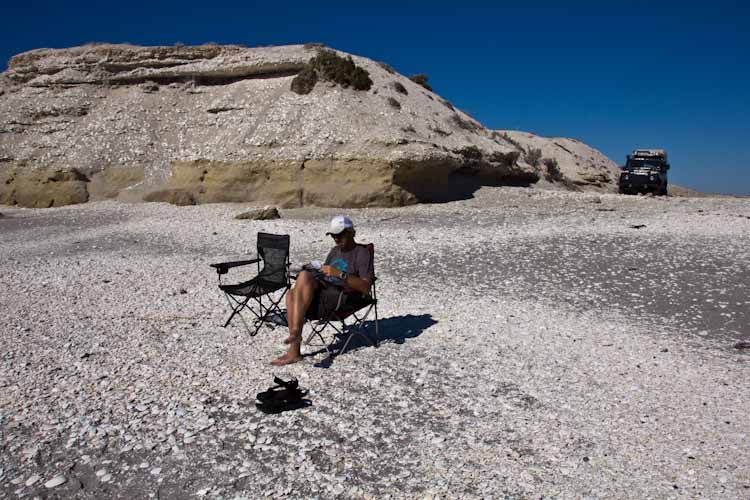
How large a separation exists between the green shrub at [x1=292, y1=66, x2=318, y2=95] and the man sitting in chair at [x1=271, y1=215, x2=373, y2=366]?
18.3 m

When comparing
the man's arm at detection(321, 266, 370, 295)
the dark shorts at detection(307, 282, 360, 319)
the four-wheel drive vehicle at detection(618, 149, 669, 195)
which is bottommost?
the dark shorts at detection(307, 282, 360, 319)

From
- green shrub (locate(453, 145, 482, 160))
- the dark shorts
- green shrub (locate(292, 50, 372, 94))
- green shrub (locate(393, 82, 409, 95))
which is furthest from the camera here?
green shrub (locate(393, 82, 409, 95))

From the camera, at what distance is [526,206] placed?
19.2 m

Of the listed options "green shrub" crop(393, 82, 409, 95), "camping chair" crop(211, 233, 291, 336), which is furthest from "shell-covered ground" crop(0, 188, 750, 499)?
"green shrub" crop(393, 82, 409, 95)

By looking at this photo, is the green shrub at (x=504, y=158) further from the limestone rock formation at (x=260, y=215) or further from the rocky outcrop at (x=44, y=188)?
the rocky outcrop at (x=44, y=188)

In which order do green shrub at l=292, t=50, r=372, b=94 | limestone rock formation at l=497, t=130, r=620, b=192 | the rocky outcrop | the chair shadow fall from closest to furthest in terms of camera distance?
1. the chair shadow
2. the rocky outcrop
3. green shrub at l=292, t=50, r=372, b=94
4. limestone rock formation at l=497, t=130, r=620, b=192

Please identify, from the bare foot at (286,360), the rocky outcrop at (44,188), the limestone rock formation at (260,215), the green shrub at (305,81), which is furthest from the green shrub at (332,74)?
the bare foot at (286,360)

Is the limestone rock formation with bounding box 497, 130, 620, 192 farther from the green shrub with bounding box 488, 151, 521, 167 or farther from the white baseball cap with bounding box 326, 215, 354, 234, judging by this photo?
the white baseball cap with bounding box 326, 215, 354, 234

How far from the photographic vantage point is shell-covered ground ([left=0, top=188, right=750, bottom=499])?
3836mm

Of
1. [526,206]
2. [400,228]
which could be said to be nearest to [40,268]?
[400,228]

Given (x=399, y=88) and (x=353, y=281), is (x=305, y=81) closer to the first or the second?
(x=399, y=88)

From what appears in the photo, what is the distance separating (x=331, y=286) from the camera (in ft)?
20.4

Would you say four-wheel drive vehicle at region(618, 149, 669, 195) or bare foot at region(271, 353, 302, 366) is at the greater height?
four-wheel drive vehicle at region(618, 149, 669, 195)

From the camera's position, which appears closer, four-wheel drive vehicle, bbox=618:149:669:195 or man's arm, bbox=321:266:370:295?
man's arm, bbox=321:266:370:295
